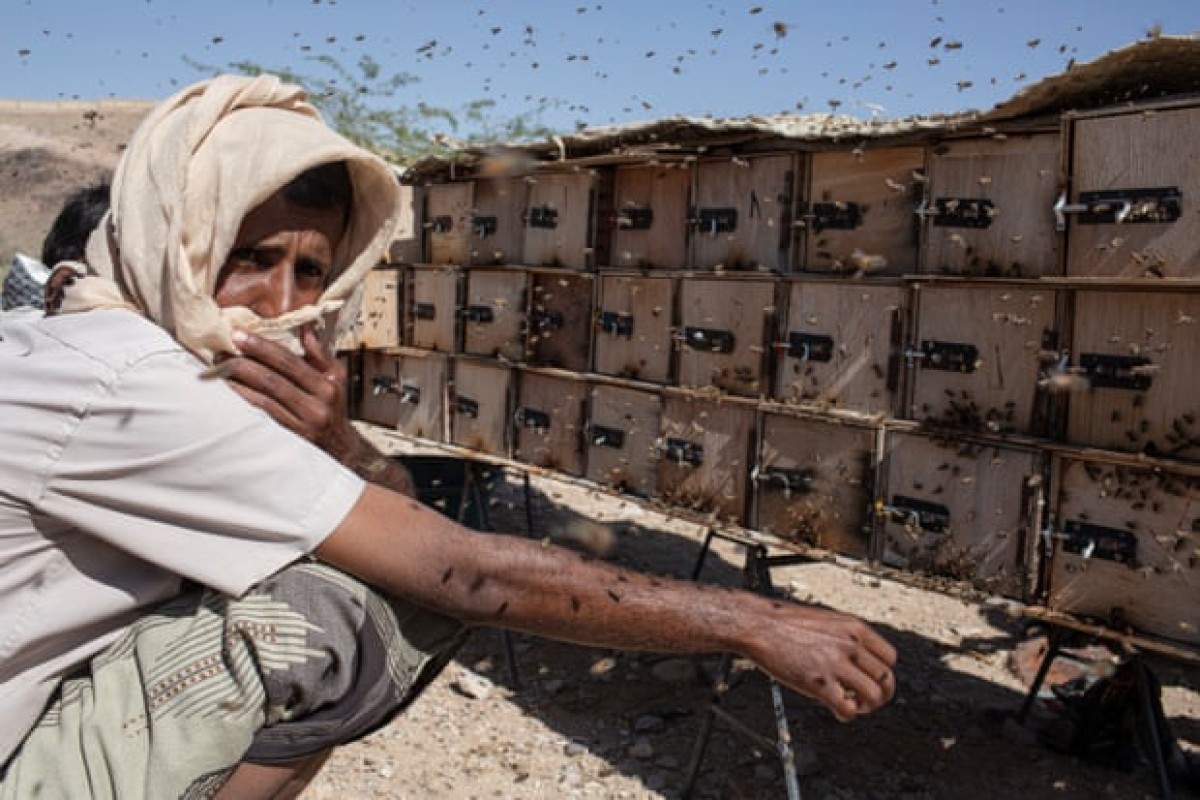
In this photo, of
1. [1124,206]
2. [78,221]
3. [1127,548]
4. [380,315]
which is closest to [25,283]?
[78,221]

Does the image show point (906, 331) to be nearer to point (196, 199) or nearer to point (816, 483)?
point (816, 483)

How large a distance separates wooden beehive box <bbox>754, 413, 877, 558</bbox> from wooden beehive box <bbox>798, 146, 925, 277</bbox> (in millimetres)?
670

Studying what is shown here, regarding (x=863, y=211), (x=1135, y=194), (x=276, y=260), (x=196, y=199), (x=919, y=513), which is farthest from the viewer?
(x=863, y=211)

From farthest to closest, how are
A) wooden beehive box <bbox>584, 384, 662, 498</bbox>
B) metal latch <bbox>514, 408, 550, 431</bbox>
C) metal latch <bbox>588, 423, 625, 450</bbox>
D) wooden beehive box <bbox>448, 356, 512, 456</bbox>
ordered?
wooden beehive box <bbox>448, 356, 512, 456</bbox>
metal latch <bbox>514, 408, 550, 431</bbox>
metal latch <bbox>588, 423, 625, 450</bbox>
wooden beehive box <bbox>584, 384, 662, 498</bbox>

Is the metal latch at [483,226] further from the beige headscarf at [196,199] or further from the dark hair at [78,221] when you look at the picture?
the beige headscarf at [196,199]

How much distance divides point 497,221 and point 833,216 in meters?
2.35

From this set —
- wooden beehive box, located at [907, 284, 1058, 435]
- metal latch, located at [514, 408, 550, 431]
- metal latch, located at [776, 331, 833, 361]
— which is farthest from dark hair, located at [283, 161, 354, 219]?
metal latch, located at [514, 408, 550, 431]

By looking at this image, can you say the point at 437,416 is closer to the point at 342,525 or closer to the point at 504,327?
the point at 504,327

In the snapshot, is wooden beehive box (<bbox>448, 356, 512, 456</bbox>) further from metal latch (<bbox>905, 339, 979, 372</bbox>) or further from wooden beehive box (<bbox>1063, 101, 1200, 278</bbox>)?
wooden beehive box (<bbox>1063, 101, 1200, 278</bbox>)

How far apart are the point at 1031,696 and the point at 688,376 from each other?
237 cm

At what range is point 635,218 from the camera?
487 centimetres

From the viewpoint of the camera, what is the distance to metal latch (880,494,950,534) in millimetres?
3709

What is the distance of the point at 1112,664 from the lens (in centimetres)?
459

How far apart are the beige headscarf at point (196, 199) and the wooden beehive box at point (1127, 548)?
2.62m
